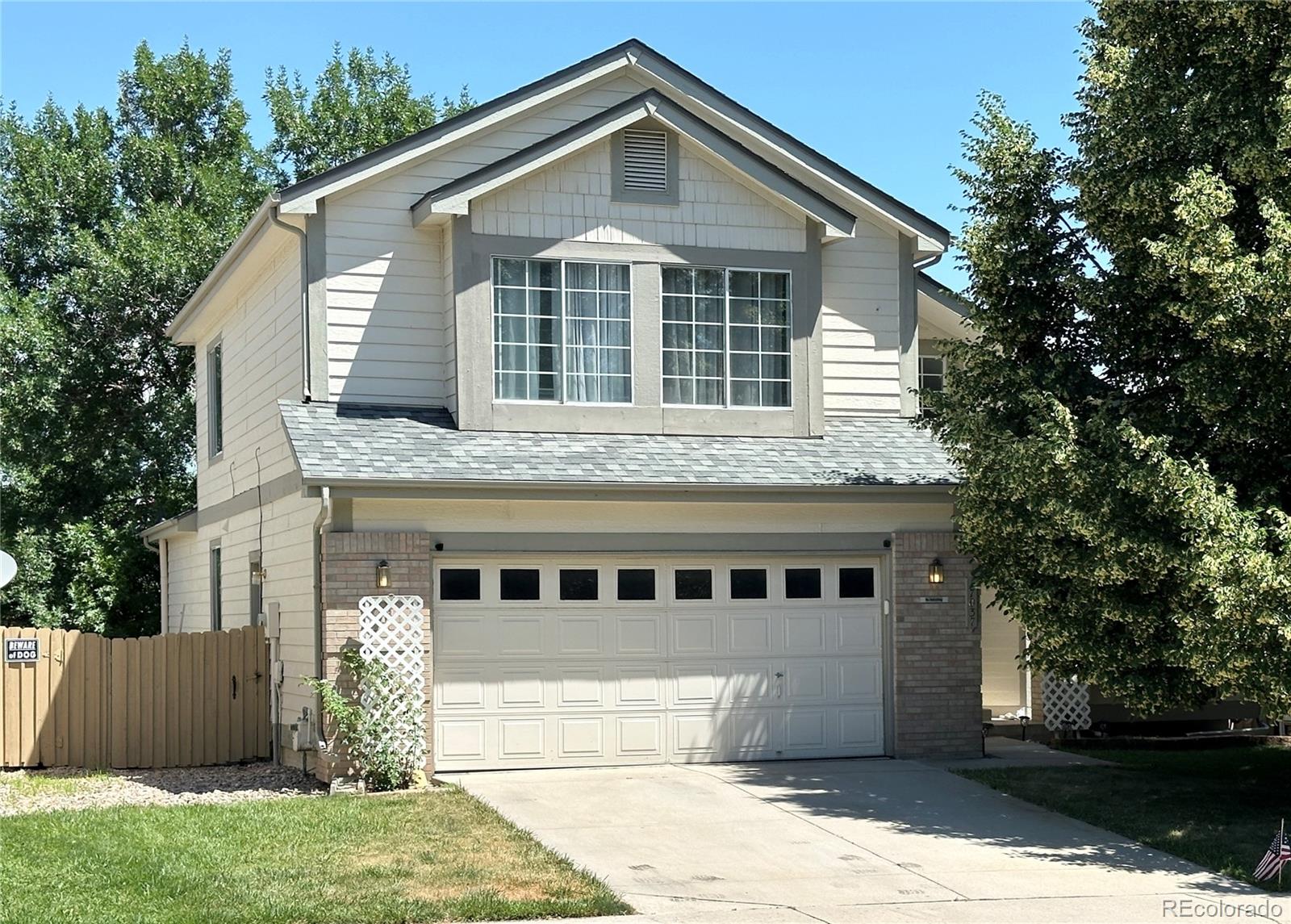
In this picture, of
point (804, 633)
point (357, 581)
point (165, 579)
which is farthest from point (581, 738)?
point (165, 579)

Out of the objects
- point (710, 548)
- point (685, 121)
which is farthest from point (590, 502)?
point (685, 121)

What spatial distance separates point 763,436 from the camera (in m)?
17.0

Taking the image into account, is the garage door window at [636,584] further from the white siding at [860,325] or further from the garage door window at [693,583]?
the white siding at [860,325]

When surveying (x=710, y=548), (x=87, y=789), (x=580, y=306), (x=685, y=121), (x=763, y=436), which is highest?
(x=685, y=121)

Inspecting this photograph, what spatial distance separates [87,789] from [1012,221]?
35.9ft

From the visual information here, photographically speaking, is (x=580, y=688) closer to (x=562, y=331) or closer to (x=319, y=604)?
(x=319, y=604)

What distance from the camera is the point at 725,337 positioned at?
671 inches

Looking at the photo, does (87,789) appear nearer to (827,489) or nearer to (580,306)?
(580,306)

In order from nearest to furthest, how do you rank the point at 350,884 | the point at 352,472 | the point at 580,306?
1. the point at 350,884
2. the point at 352,472
3. the point at 580,306

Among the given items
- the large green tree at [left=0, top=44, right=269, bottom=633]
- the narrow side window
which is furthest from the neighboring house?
the large green tree at [left=0, top=44, right=269, bottom=633]

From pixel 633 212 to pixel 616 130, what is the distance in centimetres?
93

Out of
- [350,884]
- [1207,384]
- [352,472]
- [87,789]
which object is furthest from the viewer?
[87,789]

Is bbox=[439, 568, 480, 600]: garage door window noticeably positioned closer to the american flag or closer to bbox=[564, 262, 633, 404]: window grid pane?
bbox=[564, 262, 633, 404]: window grid pane

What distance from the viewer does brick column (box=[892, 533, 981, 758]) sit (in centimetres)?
1631
